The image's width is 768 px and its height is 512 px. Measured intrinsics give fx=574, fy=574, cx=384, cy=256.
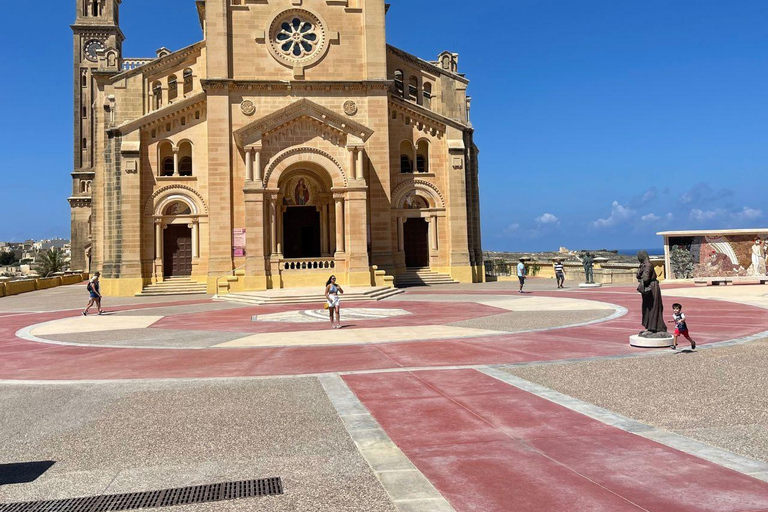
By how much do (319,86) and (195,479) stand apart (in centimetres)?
3462

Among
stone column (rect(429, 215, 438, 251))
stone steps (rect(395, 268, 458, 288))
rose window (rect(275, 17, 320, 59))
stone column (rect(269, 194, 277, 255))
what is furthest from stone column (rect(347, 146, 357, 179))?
rose window (rect(275, 17, 320, 59))

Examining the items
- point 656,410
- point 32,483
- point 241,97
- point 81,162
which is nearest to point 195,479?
point 32,483

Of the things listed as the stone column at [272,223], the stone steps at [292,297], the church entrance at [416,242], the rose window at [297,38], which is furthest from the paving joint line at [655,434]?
the rose window at [297,38]

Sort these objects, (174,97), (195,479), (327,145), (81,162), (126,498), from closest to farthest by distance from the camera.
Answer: (126,498) → (195,479) → (327,145) → (174,97) → (81,162)

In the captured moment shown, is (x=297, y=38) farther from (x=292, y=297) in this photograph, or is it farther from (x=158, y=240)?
(x=292, y=297)

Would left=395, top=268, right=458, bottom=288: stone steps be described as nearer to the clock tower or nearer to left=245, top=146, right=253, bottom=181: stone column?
left=245, top=146, right=253, bottom=181: stone column

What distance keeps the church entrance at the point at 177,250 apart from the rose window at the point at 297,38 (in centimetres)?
1356

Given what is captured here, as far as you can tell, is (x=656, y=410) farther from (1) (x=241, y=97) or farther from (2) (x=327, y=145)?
(1) (x=241, y=97)

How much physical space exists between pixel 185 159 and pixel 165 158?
1.27 metres

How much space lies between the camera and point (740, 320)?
668 inches

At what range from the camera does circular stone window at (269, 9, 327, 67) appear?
37.8 metres

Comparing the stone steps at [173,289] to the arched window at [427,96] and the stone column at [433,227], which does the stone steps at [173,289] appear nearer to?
the stone column at [433,227]

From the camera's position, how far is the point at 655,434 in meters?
6.66

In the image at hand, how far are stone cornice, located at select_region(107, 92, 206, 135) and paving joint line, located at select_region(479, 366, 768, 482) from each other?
3306 centimetres
